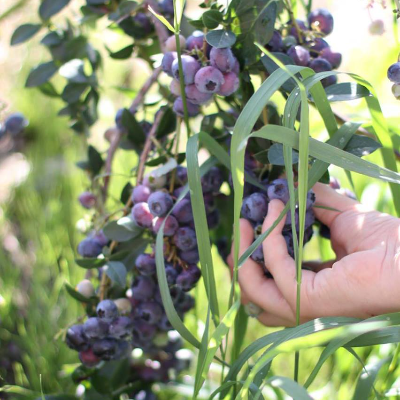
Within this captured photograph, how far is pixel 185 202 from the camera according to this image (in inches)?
30.4

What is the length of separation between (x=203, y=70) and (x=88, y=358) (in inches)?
18.6

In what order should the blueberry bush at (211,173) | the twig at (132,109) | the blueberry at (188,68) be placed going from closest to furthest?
the blueberry bush at (211,173)
the blueberry at (188,68)
the twig at (132,109)

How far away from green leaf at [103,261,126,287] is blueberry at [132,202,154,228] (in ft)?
0.22

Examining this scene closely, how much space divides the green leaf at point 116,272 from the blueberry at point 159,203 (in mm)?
98

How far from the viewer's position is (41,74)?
1052 mm

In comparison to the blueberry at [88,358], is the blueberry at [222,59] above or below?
above

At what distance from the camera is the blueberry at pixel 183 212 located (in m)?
0.76

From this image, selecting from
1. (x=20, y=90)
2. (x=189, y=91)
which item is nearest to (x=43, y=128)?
(x=20, y=90)

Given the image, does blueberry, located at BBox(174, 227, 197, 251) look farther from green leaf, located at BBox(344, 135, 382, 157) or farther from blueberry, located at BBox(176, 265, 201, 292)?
green leaf, located at BBox(344, 135, 382, 157)

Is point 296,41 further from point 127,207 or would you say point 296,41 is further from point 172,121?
point 127,207

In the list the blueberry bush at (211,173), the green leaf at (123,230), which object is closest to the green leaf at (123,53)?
the blueberry bush at (211,173)

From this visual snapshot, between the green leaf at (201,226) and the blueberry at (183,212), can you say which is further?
the blueberry at (183,212)

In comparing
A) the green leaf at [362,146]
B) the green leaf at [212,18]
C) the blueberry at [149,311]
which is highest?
the green leaf at [212,18]

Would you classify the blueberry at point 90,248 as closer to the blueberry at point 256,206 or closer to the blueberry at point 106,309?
the blueberry at point 106,309
